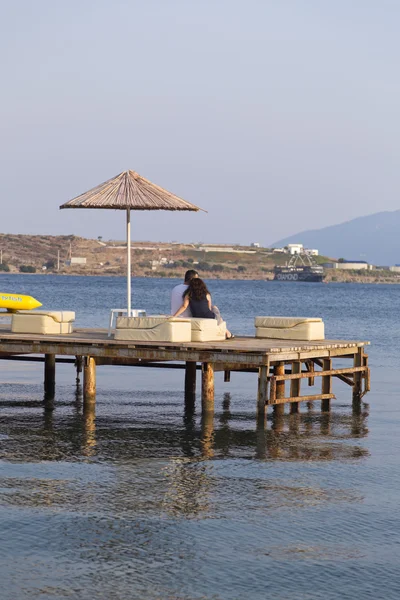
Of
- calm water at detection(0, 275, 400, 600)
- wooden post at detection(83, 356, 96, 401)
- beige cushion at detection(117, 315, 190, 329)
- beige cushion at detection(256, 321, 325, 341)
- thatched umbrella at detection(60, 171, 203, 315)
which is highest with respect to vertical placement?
thatched umbrella at detection(60, 171, 203, 315)

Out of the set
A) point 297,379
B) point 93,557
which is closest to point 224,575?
point 93,557

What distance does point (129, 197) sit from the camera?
21438 mm

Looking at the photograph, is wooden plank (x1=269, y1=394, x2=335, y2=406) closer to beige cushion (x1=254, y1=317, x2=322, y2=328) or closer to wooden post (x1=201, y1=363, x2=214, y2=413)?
wooden post (x1=201, y1=363, x2=214, y2=413)

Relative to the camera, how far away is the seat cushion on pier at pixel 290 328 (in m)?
21.4

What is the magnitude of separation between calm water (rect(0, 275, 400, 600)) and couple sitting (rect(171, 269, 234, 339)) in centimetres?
202

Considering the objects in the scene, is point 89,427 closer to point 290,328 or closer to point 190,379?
point 190,379

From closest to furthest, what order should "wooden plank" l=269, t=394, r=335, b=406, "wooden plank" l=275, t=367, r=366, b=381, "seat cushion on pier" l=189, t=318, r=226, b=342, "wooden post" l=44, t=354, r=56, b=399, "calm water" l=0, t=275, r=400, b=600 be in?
"calm water" l=0, t=275, r=400, b=600, "wooden plank" l=269, t=394, r=335, b=406, "wooden plank" l=275, t=367, r=366, b=381, "seat cushion on pier" l=189, t=318, r=226, b=342, "wooden post" l=44, t=354, r=56, b=399

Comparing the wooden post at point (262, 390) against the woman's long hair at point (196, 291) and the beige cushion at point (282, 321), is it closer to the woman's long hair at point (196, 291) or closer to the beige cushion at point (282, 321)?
the woman's long hair at point (196, 291)

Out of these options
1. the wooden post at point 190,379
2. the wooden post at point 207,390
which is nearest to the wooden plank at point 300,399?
the wooden post at point 207,390

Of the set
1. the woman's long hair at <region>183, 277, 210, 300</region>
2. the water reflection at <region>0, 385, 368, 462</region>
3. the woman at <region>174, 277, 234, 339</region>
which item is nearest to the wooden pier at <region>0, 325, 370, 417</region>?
the water reflection at <region>0, 385, 368, 462</region>

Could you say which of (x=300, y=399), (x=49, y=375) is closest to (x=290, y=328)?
(x=300, y=399)

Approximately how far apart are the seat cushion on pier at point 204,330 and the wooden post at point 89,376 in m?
2.07

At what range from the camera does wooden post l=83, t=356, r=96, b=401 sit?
20.3 meters

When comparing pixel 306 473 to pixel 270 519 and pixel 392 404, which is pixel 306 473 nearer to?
pixel 270 519
